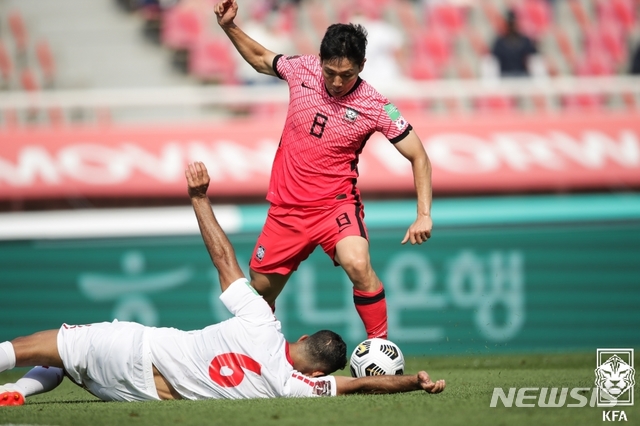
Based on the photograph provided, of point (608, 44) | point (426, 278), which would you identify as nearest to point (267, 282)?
point (426, 278)

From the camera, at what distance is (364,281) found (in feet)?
22.2

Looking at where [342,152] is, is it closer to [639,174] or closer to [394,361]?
[394,361]

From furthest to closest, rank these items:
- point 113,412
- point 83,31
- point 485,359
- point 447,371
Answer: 1. point 83,31
2. point 485,359
3. point 447,371
4. point 113,412

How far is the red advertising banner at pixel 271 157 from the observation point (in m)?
11.6

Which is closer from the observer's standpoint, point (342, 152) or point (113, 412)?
point (113, 412)

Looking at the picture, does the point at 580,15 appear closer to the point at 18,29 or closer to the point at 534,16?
the point at 534,16

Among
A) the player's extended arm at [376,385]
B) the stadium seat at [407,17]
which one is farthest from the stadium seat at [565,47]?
the player's extended arm at [376,385]

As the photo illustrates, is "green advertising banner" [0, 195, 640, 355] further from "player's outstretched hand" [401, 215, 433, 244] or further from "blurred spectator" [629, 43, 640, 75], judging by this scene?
"player's outstretched hand" [401, 215, 433, 244]

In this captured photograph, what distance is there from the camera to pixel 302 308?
11.5 metres

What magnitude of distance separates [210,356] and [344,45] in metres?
2.24

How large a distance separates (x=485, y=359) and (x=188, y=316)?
3.65 meters

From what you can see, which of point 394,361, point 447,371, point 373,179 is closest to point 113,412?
point 394,361

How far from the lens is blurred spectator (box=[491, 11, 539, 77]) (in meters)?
12.9

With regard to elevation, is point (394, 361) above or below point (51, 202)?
below
